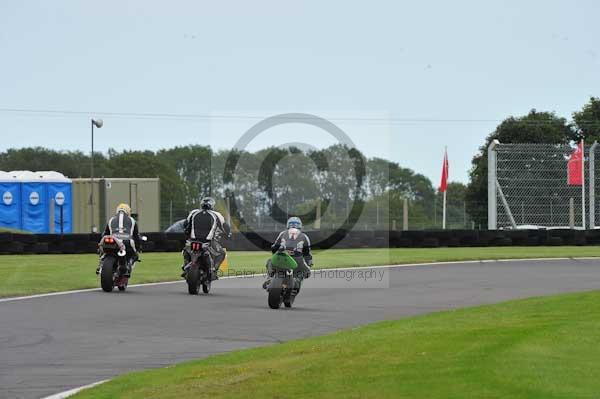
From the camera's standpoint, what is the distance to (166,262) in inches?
1062

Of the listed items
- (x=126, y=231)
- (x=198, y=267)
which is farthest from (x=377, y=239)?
(x=198, y=267)

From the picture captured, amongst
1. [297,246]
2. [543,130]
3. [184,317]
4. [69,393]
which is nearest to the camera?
[69,393]

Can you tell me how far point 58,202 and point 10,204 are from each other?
1.63 m

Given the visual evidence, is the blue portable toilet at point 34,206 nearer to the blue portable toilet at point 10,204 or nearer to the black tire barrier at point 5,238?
the blue portable toilet at point 10,204

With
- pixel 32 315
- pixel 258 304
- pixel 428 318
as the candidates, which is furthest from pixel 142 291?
pixel 428 318

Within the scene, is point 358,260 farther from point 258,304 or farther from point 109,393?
point 109,393

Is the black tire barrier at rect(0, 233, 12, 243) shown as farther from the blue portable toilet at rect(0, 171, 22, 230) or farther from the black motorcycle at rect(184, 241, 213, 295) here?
the black motorcycle at rect(184, 241, 213, 295)

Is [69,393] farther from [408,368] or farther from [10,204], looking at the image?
[10,204]

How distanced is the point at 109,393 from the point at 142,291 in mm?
11024

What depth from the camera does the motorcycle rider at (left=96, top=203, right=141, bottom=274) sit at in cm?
1898

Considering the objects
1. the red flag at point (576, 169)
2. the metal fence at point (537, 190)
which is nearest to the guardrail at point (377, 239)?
the metal fence at point (537, 190)

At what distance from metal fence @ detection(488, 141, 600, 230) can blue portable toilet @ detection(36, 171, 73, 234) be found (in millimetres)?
14740

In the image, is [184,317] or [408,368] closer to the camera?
[408,368]

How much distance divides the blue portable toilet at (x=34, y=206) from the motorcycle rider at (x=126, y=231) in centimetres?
2043
